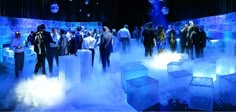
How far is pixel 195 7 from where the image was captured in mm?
21969

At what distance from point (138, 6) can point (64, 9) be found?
30.7 ft

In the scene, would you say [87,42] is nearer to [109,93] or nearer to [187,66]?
[109,93]

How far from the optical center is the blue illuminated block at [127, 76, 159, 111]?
5773 millimetres

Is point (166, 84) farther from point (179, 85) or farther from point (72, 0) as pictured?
point (72, 0)

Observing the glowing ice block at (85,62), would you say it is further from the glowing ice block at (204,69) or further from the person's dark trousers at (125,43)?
the person's dark trousers at (125,43)

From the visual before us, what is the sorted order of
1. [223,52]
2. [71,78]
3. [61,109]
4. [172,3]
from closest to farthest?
1. [61,109]
2. [71,78]
3. [223,52]
4. [172,3]

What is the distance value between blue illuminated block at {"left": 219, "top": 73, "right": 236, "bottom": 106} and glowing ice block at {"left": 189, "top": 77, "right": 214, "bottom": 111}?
1.58 ft

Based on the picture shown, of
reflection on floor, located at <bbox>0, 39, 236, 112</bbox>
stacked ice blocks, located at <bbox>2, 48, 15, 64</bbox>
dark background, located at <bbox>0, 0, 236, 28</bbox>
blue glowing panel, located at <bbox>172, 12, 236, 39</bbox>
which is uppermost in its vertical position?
dark background, located at <bbox>0, 0, 236, 28</bbox>

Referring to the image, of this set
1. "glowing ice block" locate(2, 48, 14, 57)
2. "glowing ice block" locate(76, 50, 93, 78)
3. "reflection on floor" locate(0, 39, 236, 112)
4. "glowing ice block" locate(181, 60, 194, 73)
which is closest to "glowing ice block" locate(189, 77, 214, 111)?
"reflection on floor" locate(0, 39, 236, 112)

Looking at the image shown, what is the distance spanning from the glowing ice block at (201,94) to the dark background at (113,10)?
10248mm

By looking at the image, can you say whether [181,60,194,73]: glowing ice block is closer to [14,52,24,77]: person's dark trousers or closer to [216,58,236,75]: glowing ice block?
[216,58,236,75]: glowing ice block

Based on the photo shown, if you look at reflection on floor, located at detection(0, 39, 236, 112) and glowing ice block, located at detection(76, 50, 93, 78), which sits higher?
glowing ice block, located at detection(76, 50, 93, 78)

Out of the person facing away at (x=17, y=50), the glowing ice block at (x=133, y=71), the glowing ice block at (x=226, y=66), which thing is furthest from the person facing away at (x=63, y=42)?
the glowing ice block at (x=226, y=66)

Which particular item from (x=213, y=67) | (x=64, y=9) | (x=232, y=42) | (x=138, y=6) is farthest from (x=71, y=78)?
(x=138, y=6)
